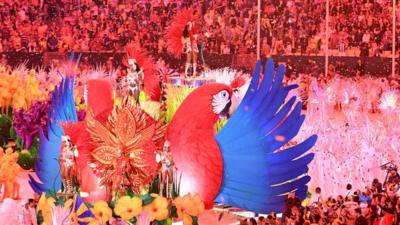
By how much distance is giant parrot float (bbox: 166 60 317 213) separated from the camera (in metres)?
3.23

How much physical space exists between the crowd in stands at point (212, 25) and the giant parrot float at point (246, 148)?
8070 millimetres

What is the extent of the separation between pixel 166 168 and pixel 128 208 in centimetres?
24

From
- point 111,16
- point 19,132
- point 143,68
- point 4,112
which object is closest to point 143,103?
point 143,68

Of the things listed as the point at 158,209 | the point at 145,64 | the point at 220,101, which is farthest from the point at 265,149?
the point at 145,64

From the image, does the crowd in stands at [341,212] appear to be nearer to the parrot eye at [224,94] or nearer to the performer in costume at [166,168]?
the performer in costume at [166,168]

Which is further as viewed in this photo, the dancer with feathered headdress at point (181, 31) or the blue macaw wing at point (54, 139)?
the dancer with feathered headdress at point (181, 31)

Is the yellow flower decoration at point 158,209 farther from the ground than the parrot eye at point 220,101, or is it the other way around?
the parrot eye at point 220,101

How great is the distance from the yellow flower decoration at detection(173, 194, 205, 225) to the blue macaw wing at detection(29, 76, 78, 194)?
78 centimetres

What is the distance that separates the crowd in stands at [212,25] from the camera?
11.5 meters

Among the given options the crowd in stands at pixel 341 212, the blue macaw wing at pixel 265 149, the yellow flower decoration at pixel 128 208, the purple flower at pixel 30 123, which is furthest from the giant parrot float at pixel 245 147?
the purple flower at pixel 30 123

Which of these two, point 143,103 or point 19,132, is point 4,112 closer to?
point 19,132

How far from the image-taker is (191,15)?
4652 millimetres

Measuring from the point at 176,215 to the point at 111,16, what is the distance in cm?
976

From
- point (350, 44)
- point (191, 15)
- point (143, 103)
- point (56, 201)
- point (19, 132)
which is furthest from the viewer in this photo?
point (350, 44)
